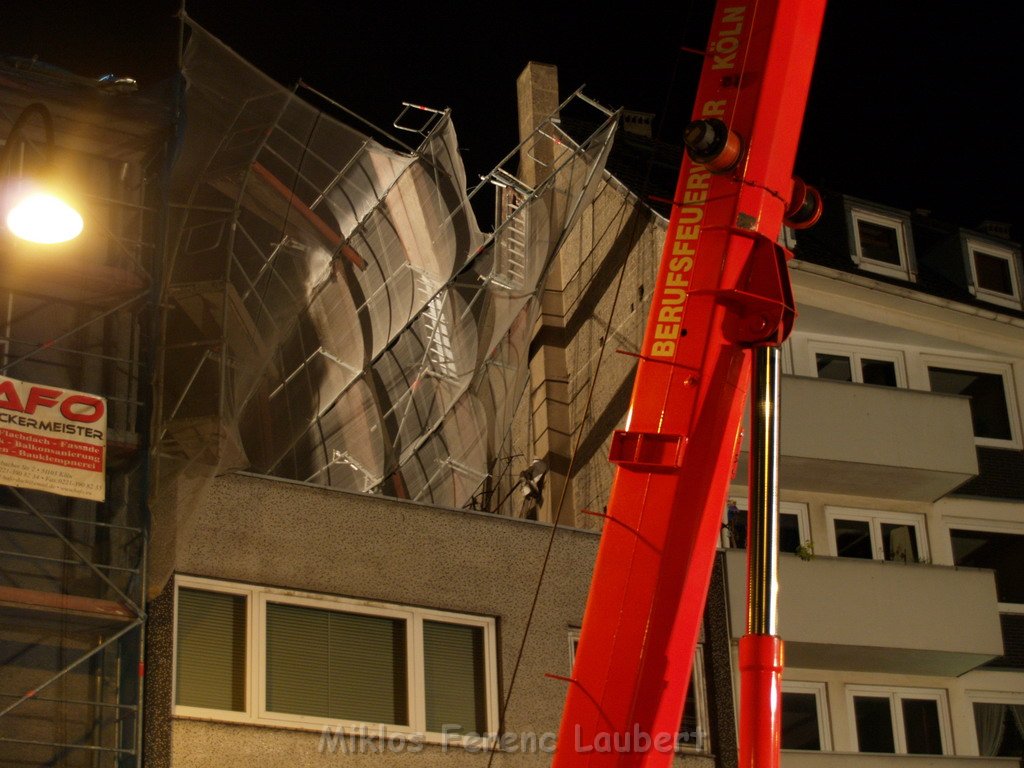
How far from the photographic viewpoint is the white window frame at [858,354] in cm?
2316

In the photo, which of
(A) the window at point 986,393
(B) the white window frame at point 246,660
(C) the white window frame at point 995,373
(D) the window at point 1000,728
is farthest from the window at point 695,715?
(A) the window at point 986,393

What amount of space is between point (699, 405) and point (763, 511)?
917mm

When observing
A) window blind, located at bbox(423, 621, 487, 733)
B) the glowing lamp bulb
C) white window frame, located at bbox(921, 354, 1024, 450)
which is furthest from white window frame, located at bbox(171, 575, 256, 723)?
white window frame, located at bbox(921, 354, 1024, 450)

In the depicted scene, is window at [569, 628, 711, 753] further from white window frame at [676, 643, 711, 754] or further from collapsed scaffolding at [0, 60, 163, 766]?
collapsed scaffolding at [0, 60, 163, 766]

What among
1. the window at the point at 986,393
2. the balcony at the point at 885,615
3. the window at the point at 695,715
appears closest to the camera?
the window at the point at 695,715

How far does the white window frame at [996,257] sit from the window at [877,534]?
19.1ft

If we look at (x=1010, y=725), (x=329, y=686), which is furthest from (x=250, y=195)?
(x=1010, y=725)

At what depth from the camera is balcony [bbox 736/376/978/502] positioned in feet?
68.5

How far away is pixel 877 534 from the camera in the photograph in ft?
72.3

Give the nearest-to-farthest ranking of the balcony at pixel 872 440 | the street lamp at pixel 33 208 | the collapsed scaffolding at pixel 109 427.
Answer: the street lamp at pixel 33 208 < the collapsed scaffolding at pixel 109 427 < the balcony at pixel 872 440

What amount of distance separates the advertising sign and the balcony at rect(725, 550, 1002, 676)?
29.0 ft

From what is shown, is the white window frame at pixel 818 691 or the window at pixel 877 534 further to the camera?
the window at pixel 877 534

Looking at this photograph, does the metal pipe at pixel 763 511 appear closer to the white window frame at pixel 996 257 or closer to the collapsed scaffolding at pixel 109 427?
the collapsed scaffolding at pixel 109 427

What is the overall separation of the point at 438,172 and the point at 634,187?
443cm
